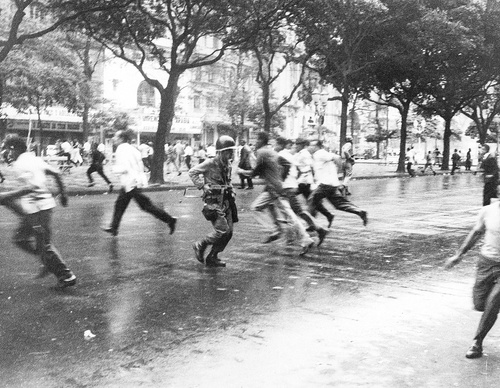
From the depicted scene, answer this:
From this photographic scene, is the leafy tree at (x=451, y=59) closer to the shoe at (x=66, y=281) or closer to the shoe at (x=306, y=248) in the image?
the shoe at (x=306, y=248)

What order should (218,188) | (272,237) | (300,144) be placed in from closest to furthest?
(218,188), (272,237), (300,144)

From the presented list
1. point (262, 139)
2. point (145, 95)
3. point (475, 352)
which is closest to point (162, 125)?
point (262, 139)

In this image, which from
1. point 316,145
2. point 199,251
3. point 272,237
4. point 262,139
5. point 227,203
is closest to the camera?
→ point 227,203

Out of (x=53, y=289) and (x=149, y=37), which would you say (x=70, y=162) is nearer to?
(x=149, y=37)

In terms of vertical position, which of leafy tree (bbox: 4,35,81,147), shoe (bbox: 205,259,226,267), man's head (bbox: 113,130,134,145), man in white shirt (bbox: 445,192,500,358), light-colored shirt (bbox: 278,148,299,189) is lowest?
shoe (bbox: 205,259,226,267)

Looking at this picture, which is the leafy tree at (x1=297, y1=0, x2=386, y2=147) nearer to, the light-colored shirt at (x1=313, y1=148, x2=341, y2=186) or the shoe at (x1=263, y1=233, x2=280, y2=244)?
the light-colored shirt at (x1=313, y1=148, x2=341, y2=186)

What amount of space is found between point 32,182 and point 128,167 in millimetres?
3807

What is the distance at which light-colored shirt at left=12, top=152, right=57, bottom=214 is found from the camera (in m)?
7.30

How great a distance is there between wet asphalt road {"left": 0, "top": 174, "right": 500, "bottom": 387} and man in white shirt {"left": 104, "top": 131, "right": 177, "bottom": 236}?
1.08 feet

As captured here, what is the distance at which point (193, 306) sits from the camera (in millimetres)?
6691

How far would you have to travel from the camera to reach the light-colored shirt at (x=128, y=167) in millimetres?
11062

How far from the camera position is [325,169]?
11648 millimetres

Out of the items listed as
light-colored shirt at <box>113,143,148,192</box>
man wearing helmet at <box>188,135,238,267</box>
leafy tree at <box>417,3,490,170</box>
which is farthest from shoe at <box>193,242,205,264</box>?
leafy tree at <box>417,3,490,170</box>

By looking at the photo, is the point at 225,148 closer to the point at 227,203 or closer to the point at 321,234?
the point at 227,203
